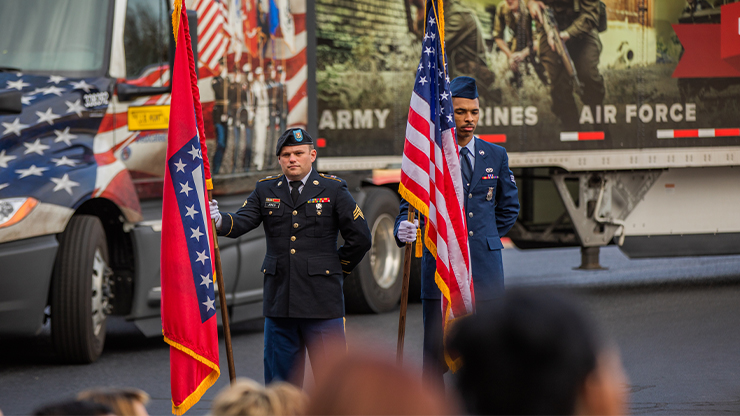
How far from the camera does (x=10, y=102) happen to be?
6.81 m

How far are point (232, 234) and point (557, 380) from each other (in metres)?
3.60

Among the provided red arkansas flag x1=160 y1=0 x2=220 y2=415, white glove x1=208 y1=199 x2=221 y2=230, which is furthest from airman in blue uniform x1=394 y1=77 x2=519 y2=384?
red arkansas flag x1=160 y1=0 x2=220 y2=415

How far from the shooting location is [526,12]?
10.8 m

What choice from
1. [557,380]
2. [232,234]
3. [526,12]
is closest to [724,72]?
[526,12]

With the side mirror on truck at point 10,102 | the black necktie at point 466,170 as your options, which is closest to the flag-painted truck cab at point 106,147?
the side mirror on truck at point 10,102

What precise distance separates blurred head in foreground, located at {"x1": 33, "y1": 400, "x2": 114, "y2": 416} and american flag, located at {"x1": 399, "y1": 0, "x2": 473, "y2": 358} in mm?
3474

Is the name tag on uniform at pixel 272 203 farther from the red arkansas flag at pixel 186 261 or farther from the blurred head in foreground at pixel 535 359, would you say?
the blurred head in foreground at pixel 535 359

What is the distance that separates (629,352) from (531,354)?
21.1ft

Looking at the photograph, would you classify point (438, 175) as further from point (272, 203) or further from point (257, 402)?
point (257, 402)

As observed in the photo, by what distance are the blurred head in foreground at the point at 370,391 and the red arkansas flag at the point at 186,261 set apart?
346 centimetres

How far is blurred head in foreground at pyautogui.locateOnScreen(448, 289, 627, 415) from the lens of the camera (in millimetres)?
1766

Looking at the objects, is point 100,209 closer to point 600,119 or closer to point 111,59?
point 111,59

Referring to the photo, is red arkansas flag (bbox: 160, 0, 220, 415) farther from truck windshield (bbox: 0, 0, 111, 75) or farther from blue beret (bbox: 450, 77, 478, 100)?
truck windshield (bbox: 0, 0, 111, 75)

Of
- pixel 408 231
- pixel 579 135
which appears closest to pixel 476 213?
pixel 408 231
